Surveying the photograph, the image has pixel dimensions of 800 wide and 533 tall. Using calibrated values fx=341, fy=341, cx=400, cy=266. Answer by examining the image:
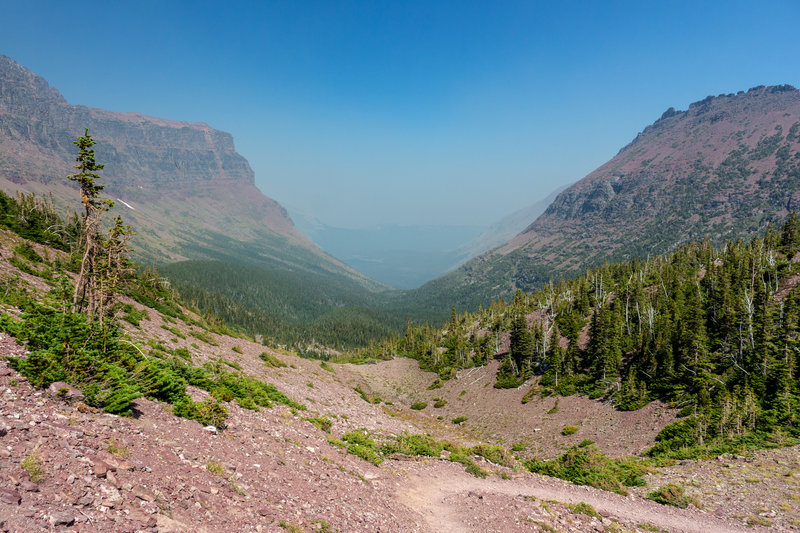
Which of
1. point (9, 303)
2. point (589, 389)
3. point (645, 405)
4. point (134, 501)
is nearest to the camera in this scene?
point (134, 501)

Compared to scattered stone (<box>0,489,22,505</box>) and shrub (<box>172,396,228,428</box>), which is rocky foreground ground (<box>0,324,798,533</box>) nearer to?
scattered stone (<box>0,489,22,505</box>)

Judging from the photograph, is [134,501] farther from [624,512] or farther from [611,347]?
[611,347]

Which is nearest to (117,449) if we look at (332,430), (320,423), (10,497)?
(10,497)

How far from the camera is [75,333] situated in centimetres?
1312

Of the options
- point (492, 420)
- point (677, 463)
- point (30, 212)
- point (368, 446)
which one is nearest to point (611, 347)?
point (492, 420)

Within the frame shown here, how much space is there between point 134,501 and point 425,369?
90.0 m

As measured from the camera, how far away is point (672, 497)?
66.4 ft

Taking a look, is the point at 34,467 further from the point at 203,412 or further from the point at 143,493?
the point at 203,412

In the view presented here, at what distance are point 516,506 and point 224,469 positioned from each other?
13.7m

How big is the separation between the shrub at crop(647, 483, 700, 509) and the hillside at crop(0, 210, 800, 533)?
0.65 meters

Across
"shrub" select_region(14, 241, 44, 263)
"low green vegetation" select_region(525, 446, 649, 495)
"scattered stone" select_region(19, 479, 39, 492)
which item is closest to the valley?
"scattered stone" select_region(19, 479, 39, 492)

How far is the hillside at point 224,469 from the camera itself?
7.85m

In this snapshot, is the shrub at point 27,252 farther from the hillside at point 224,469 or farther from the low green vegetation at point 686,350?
the low green vegetation at point 686,350

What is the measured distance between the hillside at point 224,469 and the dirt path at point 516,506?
0.10m
